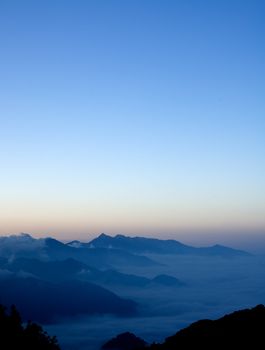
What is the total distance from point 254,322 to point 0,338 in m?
40.0

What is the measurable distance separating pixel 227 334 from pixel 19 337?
33264mm

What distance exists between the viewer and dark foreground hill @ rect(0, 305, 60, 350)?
2598 inches

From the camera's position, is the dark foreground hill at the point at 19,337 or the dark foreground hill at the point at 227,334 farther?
the dark foreground hill at the point at 19,337

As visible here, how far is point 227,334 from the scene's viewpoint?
6119 centimetres

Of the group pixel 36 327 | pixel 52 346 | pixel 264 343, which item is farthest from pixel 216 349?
pixel 36 327

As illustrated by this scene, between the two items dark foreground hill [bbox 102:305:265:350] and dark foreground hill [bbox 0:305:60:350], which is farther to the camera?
dark foreground hill [bbox 0:305:60:350]

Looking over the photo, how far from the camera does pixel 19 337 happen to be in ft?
224

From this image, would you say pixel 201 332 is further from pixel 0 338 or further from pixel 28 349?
pixel 0 338

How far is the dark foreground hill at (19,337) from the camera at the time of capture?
66000mm

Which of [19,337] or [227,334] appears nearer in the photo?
[227,334]

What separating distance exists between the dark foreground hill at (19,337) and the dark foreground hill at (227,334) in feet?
59.6

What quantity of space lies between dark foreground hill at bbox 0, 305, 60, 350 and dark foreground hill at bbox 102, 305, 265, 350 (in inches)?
715

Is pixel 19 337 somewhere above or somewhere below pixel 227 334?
below

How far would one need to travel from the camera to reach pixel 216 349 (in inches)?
2201
